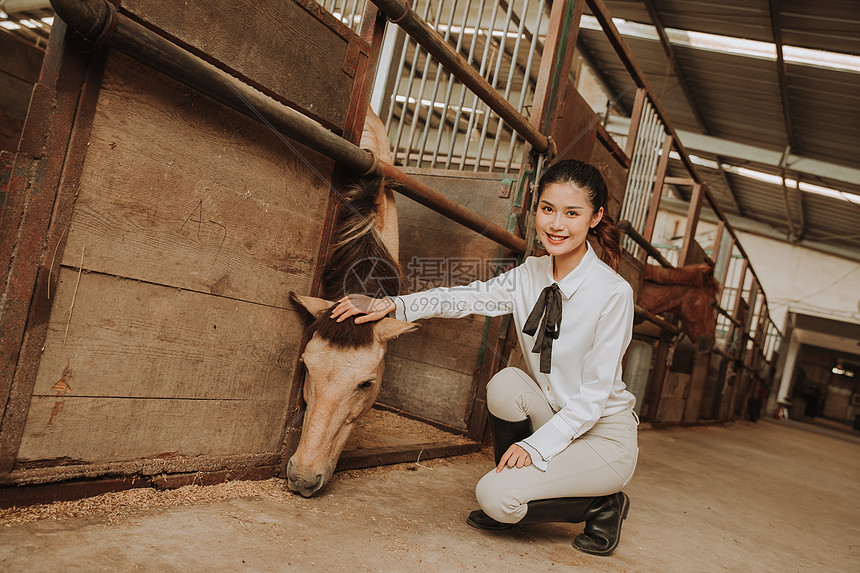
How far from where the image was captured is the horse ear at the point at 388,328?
179 centimetres

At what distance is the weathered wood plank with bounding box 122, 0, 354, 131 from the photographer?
129cm

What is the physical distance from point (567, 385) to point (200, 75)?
4.28ft

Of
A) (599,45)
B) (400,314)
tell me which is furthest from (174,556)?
(599,45)

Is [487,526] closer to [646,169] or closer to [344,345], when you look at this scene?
[344,345]

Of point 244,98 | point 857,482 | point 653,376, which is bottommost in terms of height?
point 857,482

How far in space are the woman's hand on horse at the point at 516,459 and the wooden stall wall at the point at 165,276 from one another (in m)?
0.66

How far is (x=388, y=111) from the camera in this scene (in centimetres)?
394

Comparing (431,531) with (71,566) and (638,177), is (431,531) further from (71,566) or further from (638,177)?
(638,177)

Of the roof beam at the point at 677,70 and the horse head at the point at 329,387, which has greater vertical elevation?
the roof beam at the point at 677,70

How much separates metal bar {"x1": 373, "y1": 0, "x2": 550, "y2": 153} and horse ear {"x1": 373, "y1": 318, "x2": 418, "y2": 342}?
3.19ft

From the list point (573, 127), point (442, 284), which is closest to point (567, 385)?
point (442, 284)

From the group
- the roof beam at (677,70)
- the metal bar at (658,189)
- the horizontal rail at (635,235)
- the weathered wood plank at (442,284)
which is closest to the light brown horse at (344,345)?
the weathered wood plank at (442,284)

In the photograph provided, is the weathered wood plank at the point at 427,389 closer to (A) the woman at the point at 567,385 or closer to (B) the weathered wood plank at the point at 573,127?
(A) the woman at the point at 567,385

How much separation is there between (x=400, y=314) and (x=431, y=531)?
654 millimetres
